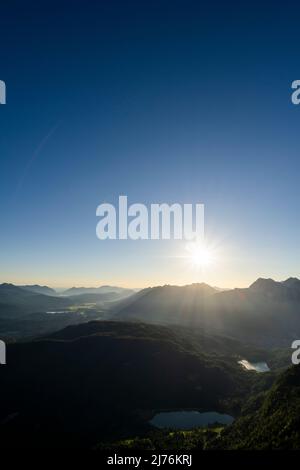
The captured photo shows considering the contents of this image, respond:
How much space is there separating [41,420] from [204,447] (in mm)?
70643

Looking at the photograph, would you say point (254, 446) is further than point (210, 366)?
No

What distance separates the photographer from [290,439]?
76812 millimetres

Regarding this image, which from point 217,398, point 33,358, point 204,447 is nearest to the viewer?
point 204,447

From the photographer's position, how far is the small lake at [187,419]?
134 metres

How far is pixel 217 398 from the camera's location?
166 metres

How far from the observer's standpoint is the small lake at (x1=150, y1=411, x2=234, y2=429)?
438 feet

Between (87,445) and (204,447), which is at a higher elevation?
(204,447)

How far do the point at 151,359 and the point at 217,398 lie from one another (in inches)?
1629

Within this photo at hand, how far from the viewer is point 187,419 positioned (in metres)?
140
